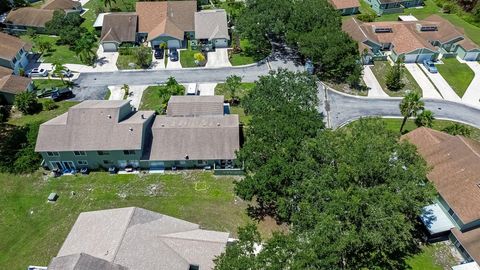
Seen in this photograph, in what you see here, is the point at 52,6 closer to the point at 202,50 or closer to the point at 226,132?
the point at 202,50

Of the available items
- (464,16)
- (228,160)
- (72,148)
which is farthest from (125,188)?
(464,16)

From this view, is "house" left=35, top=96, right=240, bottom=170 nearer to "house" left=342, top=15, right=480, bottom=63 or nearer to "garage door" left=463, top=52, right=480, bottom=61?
"house" left=342, top=15, right=480, bottom=63

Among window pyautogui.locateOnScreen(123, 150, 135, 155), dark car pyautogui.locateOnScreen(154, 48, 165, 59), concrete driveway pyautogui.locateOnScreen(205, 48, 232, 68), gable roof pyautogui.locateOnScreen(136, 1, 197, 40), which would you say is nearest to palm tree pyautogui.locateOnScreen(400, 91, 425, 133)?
concrete driveway pyautogui.locateOnScreen(205, 48, 232, 68)

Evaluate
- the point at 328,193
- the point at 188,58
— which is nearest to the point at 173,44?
the point at 188,58

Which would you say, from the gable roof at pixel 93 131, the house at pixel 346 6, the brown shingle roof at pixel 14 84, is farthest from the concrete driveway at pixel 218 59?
the brown shingle roof at pixel 14 84

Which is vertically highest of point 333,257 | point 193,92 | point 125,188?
point 333,257

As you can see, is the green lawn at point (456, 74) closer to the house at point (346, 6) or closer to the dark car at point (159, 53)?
the house at point (346, 6)
